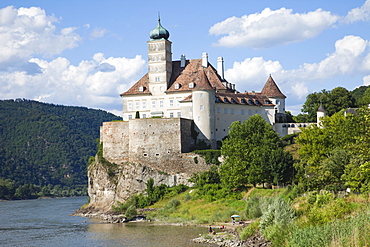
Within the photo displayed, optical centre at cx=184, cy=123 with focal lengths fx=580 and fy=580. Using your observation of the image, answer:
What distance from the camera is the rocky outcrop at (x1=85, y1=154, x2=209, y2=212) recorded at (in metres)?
69.1

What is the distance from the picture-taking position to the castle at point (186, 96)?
7231cm

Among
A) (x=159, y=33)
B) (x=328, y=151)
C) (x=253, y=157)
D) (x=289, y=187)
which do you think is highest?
(x=159, y=33)

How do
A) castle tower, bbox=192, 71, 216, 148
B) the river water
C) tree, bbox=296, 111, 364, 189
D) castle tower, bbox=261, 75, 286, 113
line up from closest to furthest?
the river water → tree, bbox=296, 111, 364, 189 → castle tower, bbox=192, 71, 216, 148 → castle tower, bbox=261, 75, 286, 113

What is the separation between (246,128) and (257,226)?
22.9m

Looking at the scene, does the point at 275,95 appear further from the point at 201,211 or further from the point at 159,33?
the point at 201,211

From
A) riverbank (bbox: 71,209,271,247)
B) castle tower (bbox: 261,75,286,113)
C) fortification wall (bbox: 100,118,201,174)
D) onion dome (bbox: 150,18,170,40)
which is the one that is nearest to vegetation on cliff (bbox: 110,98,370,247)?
riverbank (bbox: 71,209,271,247)

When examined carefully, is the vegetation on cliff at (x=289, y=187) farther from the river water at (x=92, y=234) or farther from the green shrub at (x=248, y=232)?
the river water at (x=92, y=234)

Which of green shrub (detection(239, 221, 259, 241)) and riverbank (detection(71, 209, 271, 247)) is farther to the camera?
green shrub (detection(239, 221, 259, 241))

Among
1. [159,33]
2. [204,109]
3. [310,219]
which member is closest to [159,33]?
[159,33]

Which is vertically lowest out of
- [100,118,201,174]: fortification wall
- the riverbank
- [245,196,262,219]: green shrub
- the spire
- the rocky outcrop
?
the riverbank

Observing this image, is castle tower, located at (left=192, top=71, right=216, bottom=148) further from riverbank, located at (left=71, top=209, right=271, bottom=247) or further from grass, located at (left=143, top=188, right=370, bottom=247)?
riverbank, located at (left=71, top=209, right=271, bottom=247)

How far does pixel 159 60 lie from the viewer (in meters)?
76.6

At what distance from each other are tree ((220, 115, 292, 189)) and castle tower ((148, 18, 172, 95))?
14853mm

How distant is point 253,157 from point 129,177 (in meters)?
16.8
